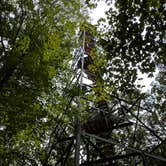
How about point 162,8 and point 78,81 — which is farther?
point 78,81

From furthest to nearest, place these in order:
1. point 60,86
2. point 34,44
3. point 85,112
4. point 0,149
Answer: point 85,112 → point 60,86 → point 0,149 → point 34,44

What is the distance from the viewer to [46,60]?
8.30 metres

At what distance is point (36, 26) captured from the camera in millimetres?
8609

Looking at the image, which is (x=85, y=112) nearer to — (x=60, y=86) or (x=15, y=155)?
(x=60, y=86)

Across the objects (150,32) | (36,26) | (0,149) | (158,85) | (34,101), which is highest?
(158,85)

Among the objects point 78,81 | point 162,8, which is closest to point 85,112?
point 78,81

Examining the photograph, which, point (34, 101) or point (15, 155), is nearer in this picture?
point (34, 101)

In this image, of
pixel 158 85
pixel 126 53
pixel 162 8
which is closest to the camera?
pixel 162 8

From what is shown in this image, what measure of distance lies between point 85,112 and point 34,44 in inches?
139

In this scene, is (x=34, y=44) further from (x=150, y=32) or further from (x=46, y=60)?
(x=150, y=32)

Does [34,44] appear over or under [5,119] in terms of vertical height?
over

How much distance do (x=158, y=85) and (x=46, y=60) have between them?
37.3 feet

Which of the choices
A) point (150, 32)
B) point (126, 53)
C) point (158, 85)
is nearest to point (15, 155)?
point (126, 53)

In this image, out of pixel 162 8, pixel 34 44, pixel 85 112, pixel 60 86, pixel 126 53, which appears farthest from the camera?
pixel 85 112
